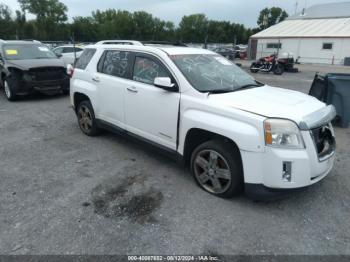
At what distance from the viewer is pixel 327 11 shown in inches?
1439

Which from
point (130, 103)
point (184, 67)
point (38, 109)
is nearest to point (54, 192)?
point (130, 103)

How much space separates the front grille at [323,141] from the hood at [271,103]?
237 mm

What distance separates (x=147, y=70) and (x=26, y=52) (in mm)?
6962

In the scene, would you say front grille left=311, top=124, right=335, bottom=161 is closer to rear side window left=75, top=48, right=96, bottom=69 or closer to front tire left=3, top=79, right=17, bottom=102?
rear side window left=75, top=48, right=96, bottom=69

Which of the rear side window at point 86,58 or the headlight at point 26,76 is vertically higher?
the rear side window at point 86,58

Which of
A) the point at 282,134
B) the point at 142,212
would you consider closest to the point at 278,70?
the point at 282,134

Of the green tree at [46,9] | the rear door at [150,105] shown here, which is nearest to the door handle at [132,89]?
the rear door at [150,105]

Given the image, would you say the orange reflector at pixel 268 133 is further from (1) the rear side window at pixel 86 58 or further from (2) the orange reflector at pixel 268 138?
(1) the rear side window at pixel 86 58

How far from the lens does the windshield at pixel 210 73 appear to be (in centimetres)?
371

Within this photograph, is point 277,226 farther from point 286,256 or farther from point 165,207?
point 165,207

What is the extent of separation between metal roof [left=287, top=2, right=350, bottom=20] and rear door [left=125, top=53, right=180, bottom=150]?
119 feet

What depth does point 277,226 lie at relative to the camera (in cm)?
302

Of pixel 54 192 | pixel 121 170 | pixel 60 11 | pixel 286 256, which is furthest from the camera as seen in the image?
pixel 60 11

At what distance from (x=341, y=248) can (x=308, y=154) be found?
92 cm
